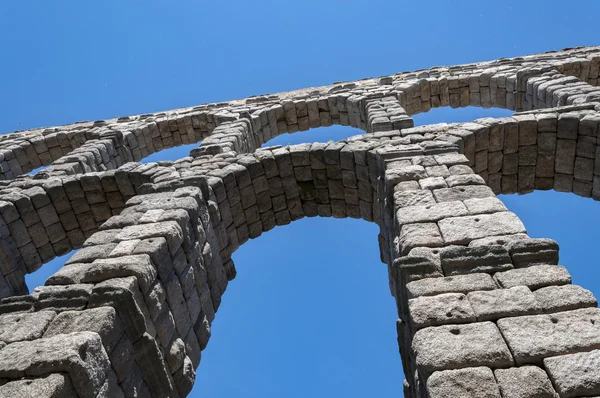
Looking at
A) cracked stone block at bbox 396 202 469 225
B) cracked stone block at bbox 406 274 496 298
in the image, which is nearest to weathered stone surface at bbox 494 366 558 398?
cracked stone block at bbox 406 274 496 298

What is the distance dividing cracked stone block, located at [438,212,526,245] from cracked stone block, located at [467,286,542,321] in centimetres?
84

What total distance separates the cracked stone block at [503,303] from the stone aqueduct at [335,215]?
1 centimetres

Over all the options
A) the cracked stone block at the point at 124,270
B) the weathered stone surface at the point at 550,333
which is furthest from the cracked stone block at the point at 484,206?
the cracked stone block at the point at 124,270

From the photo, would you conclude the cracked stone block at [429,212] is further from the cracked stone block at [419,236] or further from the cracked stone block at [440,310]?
the cracked stone block at [440,310]

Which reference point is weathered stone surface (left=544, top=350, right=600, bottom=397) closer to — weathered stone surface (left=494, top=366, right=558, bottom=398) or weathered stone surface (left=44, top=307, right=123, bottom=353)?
weathered stone surface (left=494, top=366, right=558, bottom=398)

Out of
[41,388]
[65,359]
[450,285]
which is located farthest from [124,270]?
[450,285]

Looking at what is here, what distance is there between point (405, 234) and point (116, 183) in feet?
16.2

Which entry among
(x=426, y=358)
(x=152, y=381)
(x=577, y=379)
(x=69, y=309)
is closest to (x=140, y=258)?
(x=69, y=309)

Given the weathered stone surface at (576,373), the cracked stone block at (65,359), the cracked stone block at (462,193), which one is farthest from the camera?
the cracked stone block at (462,193)

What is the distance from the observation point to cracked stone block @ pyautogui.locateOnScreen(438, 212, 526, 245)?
4.78 metres

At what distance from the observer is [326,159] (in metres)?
7.64

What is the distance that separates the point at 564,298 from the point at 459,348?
3.16 ft

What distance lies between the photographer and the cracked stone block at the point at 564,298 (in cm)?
379

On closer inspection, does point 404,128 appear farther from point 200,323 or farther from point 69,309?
point 69,309
